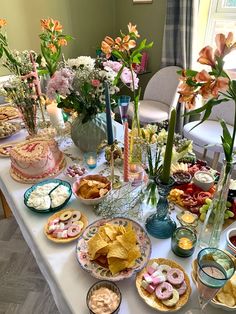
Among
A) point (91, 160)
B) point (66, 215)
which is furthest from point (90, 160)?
point (66, 215)

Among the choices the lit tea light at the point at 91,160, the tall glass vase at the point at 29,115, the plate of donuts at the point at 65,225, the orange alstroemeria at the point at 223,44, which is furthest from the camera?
the tall glass vase at the point at 29,115

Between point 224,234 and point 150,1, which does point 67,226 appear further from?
point 150,1

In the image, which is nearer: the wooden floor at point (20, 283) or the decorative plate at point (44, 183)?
the decorative plate at point (44, 183)

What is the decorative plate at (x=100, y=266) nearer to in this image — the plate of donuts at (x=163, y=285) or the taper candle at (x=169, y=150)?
the plate of donuts at (x=163, y=285)

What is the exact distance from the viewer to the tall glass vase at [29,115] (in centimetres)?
123

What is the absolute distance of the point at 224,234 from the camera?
790mm

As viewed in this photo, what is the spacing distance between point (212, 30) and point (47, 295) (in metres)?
2.52

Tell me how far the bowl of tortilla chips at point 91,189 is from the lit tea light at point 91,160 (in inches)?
5.6

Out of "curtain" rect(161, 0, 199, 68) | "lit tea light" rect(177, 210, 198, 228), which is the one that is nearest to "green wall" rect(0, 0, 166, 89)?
"curtain" rect(161, 0, 199, 68)

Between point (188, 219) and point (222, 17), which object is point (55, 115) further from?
point (222, 17)

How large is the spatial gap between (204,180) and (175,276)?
41cm

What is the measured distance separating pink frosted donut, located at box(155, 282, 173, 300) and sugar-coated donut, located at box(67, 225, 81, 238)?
290 mm

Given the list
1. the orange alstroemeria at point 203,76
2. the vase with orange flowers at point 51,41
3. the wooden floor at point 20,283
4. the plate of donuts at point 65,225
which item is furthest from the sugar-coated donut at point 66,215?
the vase with orange flowers at point 51,41

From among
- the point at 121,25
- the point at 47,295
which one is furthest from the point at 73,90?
the point at 121,25
